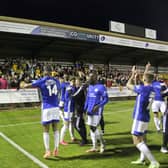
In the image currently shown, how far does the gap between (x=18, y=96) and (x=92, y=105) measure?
1343 centimetres

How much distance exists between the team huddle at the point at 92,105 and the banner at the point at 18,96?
10734 mm

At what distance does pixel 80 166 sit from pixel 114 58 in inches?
1323

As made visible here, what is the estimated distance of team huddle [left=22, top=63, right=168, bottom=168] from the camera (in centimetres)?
759

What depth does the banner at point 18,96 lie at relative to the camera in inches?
840

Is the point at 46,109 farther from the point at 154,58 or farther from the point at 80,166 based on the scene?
the point at 154,58

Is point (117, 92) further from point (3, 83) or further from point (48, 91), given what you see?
point (48, 91)

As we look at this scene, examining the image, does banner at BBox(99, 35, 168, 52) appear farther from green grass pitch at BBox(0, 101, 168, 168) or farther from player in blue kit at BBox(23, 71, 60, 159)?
player in blue kit at BBox(23, 71, 60, 159)

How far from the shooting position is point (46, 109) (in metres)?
8.77

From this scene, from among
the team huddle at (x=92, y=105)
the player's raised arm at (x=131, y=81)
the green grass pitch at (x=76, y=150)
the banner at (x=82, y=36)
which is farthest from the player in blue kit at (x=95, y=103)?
the banner at (x=82, y=36)

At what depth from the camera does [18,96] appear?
21.9 m

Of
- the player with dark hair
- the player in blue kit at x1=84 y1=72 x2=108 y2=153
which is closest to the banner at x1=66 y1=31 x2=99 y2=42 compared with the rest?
the player with dark hair

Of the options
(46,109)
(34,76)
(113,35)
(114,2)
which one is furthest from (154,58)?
(46,109)

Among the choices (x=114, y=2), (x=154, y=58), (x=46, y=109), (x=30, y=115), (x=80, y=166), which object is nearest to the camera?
(x=80, y=166)

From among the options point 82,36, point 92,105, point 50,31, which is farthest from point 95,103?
point 82,36
